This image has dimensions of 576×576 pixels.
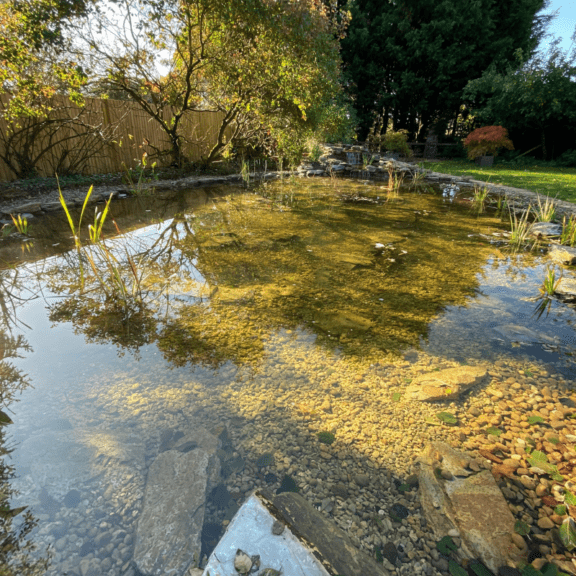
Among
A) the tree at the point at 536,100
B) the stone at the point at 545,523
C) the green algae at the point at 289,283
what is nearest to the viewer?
the stone at the point at 545,523

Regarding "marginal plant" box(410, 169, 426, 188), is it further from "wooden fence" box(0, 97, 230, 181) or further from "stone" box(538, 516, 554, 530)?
"stone" box(538, 516, 554, 530)

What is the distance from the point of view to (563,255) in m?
3.46

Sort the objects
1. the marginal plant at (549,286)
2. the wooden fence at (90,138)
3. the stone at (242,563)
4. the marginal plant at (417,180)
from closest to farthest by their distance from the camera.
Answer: the stone at (242,563) → the marginal plant at (549,286) → the wooden fence at (90,138) → the marginal plant at (417,180)

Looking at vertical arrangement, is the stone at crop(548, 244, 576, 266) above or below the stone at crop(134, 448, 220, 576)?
above

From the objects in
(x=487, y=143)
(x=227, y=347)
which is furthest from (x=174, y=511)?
(x=487, y=143)

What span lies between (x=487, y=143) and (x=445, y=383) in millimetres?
13006

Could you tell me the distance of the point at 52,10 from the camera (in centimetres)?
523

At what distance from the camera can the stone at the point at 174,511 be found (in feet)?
3.38

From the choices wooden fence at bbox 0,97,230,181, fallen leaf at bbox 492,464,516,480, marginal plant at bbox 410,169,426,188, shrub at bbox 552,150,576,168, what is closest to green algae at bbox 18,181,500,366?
fallen leaf at bbox 492,464,516,480

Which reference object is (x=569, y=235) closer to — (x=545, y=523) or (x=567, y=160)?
(x=545, y=523)

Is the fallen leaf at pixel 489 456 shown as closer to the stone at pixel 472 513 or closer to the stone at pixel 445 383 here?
the stone at pixel 472 513

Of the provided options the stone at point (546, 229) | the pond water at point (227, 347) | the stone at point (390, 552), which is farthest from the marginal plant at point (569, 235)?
the stone at point (390, 552)

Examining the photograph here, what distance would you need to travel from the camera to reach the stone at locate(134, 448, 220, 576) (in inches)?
40.6

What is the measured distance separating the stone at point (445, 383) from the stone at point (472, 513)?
389 millimetres
